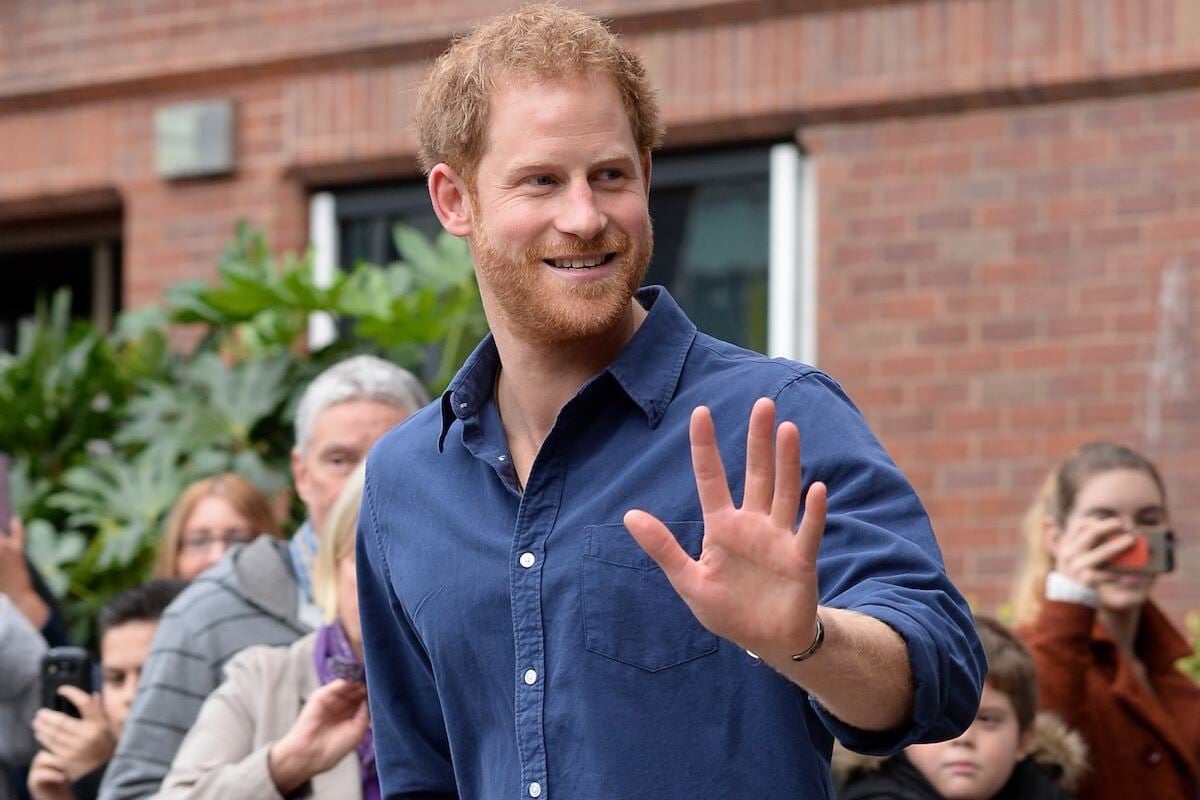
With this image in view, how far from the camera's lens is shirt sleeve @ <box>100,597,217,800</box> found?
428cm

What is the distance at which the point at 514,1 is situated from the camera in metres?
7.73

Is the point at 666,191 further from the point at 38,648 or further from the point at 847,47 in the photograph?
the point at 38,648

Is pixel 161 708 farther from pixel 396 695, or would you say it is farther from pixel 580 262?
pixel 580 262

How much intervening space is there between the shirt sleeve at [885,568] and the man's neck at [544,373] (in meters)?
0.28

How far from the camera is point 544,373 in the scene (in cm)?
261

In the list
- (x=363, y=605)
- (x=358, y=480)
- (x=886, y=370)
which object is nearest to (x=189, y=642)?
(x=358, y=480)

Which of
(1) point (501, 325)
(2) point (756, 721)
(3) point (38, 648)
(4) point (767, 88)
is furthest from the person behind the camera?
(4) point (767, 88)

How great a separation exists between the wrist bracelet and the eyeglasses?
146 inches

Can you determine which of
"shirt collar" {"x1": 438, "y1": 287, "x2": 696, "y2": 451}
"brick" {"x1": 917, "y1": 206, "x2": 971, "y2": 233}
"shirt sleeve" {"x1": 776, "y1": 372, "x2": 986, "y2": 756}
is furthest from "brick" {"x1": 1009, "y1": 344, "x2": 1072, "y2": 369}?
"shirt sleeve" {"x1": 776, "y1": 372, "x2": 986, "y2": 756}

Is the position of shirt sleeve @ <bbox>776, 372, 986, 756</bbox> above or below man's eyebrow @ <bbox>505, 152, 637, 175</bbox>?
below

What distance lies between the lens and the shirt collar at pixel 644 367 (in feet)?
8.18

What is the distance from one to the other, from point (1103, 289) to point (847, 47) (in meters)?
1.28

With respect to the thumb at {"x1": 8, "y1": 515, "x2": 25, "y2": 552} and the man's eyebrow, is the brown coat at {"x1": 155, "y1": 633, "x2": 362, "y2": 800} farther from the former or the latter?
the man's eyebrow

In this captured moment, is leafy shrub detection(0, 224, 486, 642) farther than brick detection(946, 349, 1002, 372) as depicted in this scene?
No
